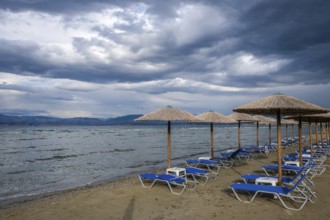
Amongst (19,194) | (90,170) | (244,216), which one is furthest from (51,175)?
(244,216)

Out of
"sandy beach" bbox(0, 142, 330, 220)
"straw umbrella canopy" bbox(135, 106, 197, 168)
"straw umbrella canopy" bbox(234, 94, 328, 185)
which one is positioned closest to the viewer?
"sandy beach" bbox(0, 142, 330, 220)

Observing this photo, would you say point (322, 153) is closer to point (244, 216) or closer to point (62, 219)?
point (244, 216)

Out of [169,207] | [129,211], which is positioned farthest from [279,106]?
[129,211]

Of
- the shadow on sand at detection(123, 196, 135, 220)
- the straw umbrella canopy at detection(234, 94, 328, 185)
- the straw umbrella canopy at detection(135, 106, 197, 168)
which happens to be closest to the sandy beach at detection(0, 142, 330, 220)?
the shadow on sand at detection(123, 196, 135, 220)

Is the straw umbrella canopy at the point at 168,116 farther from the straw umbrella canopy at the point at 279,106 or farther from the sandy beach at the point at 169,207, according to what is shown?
the straw umbrella canopy at the point at 279,106

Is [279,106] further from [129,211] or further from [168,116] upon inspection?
[129,211]

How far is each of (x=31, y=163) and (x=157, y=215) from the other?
1435 centimetres

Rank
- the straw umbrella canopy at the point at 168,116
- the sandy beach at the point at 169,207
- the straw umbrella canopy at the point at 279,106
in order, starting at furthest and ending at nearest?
the straw umbrella canopy at the point at 168,116 → the straw umbrella canopy at the point at 279,106 → the sandy beach at the point at 169,207

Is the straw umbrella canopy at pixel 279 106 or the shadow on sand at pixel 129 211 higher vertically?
the straw umbrella canopy at pixel 279 106

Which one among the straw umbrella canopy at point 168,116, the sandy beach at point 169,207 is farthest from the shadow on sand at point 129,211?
the straw umbrella canopy at point 168,116

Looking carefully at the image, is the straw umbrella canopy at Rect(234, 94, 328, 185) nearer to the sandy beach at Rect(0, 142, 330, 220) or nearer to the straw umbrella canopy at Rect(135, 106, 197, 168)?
the sandy beach at Rect(0, 142, 330, 220)

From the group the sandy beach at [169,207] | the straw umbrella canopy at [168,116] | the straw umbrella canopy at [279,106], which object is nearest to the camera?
the sandy beach at [169,207]

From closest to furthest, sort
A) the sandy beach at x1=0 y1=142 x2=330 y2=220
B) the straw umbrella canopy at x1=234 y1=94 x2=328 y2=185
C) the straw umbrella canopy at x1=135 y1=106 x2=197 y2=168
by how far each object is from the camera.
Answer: the sandy beach at x1=0 y1=142 x2=330 y2=220
the straw umbrella canopy at x1=234 y1=94 x2=328 y2=185
the straw umbrella canopy at x1=135 y1=106 x2=197 y2=168

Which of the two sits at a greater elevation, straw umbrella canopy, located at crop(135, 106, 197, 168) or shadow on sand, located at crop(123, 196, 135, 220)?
straw umbrella canopy, located at crop(135, 106, 197, 168)
